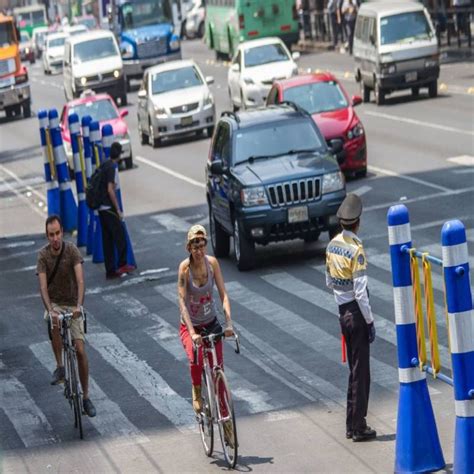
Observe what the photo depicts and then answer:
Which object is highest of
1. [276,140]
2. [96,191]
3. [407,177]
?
[276,140]

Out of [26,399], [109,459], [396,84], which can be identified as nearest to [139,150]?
[396,84]

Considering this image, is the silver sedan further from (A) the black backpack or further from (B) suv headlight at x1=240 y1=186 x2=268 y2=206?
(B) suv headlight at x1=240 y1=186 x2=268 y2=206

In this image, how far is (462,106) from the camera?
39.0 m

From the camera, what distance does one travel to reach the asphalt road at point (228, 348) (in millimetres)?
12750

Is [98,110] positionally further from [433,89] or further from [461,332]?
[461,332]

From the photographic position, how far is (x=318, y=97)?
30203mm

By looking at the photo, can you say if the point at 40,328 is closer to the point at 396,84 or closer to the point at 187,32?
the point at 396,84

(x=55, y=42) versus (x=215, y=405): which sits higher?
(x=215, y=405)

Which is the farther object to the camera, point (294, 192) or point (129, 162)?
point (129, 162)

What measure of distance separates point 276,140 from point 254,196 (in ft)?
5.32

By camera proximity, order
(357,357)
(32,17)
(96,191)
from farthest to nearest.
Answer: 1. (32,17)
2. (96,191)
3. (357,357)

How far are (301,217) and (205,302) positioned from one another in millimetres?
8990

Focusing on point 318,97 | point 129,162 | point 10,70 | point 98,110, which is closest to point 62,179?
point 318,97

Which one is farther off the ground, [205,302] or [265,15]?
[205,302]
